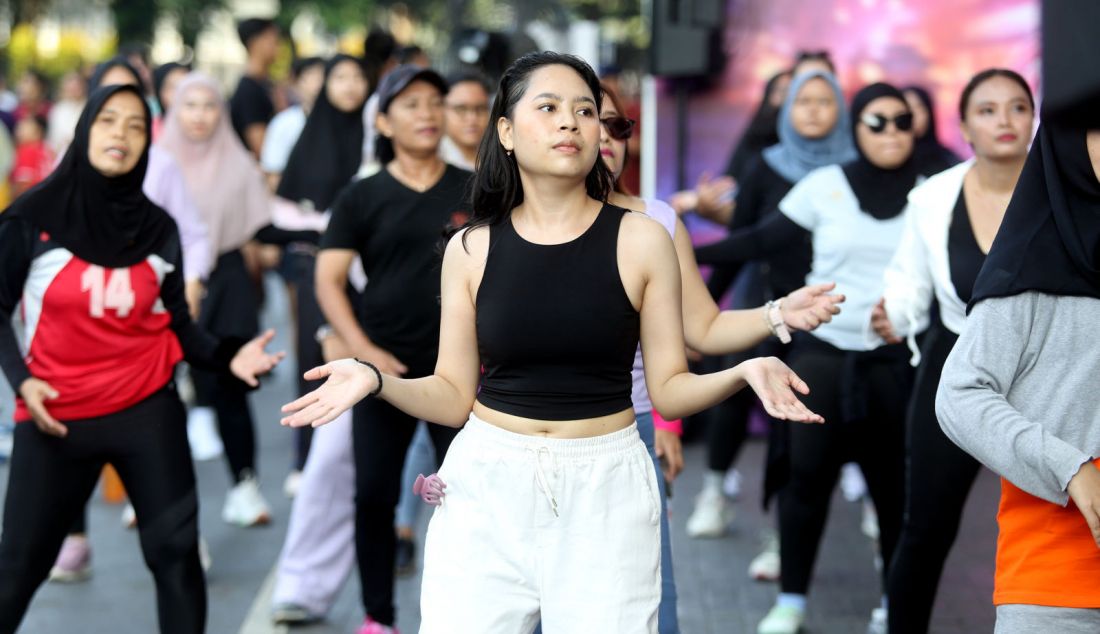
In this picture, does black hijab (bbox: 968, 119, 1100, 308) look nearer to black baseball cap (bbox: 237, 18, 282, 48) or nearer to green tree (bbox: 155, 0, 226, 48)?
black baseball cap (bbox: 237, 18, 282, 48)

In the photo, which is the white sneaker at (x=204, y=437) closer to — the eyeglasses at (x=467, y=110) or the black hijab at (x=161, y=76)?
the black hijab at (x=161, y=76)

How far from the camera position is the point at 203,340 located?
4.97 m

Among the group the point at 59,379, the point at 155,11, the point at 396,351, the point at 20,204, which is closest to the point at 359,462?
the point at 396,351

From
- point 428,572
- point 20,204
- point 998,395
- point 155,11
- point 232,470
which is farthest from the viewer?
point 155,11

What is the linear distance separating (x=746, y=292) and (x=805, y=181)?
2.12 metres

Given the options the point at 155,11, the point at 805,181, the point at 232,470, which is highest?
the point at 155,11

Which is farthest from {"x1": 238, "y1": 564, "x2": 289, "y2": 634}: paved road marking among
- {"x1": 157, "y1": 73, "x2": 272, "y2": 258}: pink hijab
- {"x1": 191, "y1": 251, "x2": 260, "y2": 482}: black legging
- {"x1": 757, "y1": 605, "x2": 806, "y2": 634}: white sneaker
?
{"x1": 157, "y1": 73, "x2": 272, "y2": 258}: pink hijab

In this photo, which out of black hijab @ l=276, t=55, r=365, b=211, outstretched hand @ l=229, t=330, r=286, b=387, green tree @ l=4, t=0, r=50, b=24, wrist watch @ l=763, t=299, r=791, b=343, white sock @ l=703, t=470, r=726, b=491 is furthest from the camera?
green tree @ l=4, t=0, r=50, b=24

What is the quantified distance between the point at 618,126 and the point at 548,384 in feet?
3.77

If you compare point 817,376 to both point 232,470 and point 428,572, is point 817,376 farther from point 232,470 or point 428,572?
point 232,470

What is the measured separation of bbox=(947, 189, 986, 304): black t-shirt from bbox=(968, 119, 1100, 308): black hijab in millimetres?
1356

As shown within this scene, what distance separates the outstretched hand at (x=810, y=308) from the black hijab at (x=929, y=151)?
2.31m

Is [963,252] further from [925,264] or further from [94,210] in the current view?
[94,210]

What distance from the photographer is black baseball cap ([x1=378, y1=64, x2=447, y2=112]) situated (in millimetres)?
5543
